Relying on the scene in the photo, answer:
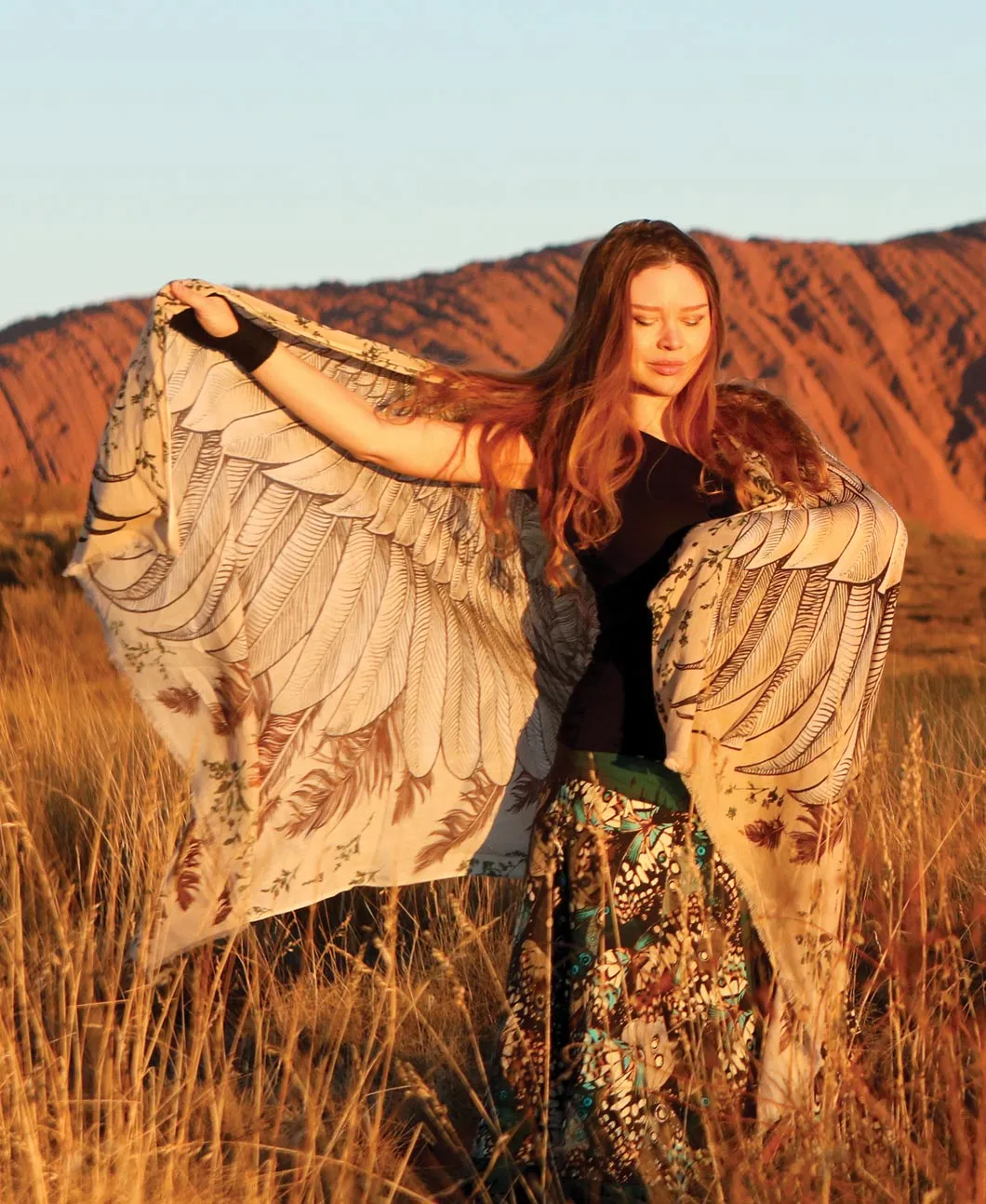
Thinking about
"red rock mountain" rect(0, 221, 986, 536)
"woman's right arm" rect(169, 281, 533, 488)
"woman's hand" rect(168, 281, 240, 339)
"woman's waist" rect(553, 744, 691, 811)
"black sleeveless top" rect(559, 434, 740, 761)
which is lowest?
"woman's waist" rect(553, 744, 691, 811)

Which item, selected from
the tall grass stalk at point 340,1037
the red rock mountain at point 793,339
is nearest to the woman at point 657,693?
the tall grass stalk at point 340,1037

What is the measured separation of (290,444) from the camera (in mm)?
3115

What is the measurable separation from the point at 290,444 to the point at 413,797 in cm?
80

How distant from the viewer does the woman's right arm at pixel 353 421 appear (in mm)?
2846

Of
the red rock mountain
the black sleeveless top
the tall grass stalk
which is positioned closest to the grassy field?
the tall grass stalk

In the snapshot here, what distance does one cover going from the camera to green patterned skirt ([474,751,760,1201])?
8.61 feet

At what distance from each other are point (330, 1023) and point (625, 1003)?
0.84m

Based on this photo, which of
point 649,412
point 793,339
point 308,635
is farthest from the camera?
point 793,339

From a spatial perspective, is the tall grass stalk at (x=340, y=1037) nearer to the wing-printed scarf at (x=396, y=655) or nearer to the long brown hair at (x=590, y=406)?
the wing-printed scarf at (x=396, y=655)

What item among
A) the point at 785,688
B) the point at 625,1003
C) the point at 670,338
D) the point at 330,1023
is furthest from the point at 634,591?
the point at 330,1023

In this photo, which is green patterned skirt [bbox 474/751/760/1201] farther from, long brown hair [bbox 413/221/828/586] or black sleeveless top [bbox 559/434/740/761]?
long brown hair [bbox 413/221/828/586]

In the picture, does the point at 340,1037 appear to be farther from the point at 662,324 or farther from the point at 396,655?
the point at 662,324

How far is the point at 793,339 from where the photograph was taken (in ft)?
97.1

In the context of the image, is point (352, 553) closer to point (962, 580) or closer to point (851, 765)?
point (851, 765)
